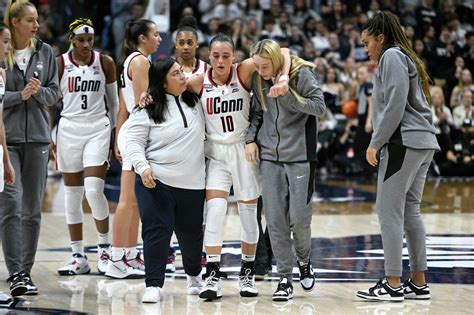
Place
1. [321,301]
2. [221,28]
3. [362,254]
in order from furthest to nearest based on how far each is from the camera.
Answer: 1. [221,28]
2. [362,254]
3. [321,301]

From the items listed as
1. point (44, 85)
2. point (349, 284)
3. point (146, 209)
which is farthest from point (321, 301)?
point (44, 85)

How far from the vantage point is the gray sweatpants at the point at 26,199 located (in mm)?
6516

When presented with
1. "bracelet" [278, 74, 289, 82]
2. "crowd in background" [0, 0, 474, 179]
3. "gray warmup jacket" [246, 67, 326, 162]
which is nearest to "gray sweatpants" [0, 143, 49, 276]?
"gray warmup jacket" [246, 67, 326, 162]

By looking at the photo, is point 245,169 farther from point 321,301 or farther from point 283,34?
point 283,34

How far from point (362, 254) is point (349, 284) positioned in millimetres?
1240

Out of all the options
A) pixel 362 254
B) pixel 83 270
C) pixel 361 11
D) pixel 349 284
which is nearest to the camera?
pixel 349 284

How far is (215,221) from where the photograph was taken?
6414mm

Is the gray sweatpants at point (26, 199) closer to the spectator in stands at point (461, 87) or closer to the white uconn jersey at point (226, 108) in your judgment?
the white uconn jersey at point (226, 108)

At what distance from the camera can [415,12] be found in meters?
19.3

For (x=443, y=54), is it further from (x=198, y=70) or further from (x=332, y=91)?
(x=198, y=70)

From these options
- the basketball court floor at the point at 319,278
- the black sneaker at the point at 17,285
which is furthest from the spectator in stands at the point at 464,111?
the black sneaker at the point at 17,285

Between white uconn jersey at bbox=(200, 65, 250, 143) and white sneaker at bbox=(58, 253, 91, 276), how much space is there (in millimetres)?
1537

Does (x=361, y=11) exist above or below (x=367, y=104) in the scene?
above

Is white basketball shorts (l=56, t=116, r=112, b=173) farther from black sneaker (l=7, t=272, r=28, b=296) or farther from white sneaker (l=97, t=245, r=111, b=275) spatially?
black sneaker (l=7, t=272, r=28, b=296)
